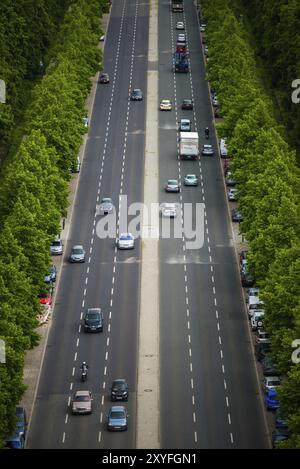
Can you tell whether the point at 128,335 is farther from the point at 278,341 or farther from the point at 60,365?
the point at 278,341

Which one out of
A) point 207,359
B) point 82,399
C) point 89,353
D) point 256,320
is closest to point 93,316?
point 89,353

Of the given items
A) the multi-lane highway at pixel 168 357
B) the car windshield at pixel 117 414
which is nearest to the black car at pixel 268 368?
the multi-lane highway at pixel 168 357

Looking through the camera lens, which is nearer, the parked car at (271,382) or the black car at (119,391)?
the black car at (119,391)

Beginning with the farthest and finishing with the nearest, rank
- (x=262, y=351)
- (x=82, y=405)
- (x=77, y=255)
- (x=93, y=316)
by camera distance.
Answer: (x=77, y=255) < (x=93, y=316) < (x=262, y=351) < (x=82, y=405)

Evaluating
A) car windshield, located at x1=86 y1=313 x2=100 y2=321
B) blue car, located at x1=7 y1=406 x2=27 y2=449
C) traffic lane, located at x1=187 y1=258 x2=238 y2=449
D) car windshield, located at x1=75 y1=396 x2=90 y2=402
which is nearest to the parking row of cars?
traffic lane, located at x1=187 y1=258 x2=238 y2=449

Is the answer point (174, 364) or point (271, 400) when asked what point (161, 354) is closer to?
point (174, 364)

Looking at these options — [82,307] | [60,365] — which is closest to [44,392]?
[60,365]

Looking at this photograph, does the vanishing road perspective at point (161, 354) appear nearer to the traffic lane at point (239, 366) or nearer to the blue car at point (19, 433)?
the traffic lane at point (239, 366)
